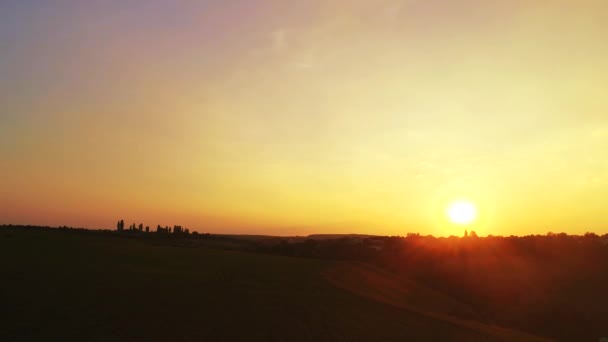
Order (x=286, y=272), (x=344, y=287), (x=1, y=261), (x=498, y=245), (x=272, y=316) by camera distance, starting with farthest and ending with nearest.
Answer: (x=498, y=245) < (x=286, y=272) < (x=344, y=287) < (x=1, y=261) < (x=272, y=316)

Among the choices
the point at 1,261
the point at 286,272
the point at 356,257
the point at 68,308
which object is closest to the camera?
the point at 68,308

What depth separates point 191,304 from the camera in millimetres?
24594

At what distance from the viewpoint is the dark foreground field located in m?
20.1

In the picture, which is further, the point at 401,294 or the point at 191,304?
the point at 401,294

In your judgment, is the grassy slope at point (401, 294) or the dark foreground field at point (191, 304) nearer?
the dark foreground field at point (191, 304)

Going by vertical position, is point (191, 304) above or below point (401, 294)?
above

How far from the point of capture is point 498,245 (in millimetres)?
76625

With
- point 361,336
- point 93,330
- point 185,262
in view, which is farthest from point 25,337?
point 185,262

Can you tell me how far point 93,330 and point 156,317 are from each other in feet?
10.1

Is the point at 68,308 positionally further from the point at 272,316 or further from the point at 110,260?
the point at 110,260

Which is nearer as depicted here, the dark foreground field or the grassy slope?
the dark foreground field

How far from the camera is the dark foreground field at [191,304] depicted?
65.9ft

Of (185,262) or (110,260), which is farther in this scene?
(185,262)

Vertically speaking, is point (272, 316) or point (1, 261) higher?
point (1, 261)
